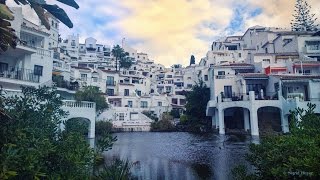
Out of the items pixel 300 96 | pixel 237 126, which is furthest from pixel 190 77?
pixel 300 96

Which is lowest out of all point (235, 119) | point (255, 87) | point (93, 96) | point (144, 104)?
point (235, 119)

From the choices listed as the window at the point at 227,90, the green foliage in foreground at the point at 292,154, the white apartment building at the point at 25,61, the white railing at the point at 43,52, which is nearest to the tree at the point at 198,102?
the window at the point at 227,90

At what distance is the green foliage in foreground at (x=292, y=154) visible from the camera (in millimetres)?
5727

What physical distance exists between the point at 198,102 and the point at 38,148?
37.9 metres

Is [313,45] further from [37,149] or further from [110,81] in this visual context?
[37,149]

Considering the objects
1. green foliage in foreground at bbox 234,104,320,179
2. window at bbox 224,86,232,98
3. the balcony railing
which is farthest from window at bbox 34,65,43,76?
window at bbox 224,86,232,98

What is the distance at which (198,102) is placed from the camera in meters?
43.0

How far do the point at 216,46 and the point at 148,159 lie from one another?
56.4 metres

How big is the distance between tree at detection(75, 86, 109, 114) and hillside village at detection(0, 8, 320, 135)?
5.16ft

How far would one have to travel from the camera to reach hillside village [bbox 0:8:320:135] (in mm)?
25688

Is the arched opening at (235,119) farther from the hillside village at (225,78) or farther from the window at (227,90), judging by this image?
the window at (227,90)

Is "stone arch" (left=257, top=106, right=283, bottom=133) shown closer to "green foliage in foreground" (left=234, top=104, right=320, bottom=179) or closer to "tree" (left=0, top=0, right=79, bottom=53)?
"green foliage in foreground" (left=234, top=104, right=320, bottom=179)

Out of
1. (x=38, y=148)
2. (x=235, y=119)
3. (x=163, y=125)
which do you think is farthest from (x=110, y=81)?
(x=38, y=148)

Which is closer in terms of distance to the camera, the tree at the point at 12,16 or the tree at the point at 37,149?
the tree at the point at 37,149
